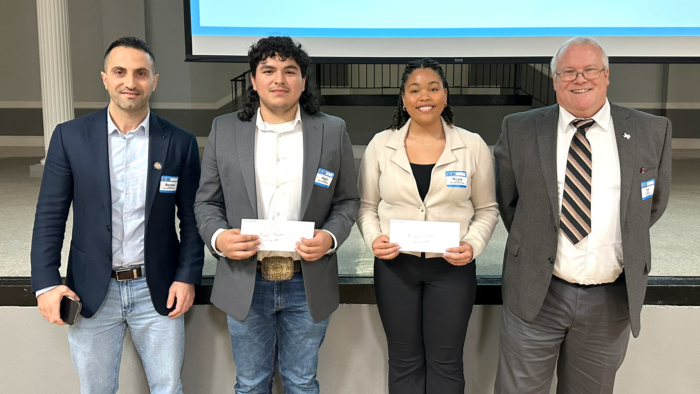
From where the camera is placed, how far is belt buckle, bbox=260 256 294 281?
209 cm

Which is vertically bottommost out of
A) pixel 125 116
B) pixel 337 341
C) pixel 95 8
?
pixel 337 341

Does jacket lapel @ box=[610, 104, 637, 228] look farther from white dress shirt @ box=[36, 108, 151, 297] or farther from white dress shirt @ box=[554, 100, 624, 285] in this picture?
white dress shirt @ box=[36, 108, 151, 297]

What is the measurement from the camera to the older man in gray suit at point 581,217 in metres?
2.00

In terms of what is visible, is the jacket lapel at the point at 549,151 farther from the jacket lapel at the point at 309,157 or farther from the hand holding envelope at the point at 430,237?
the jacket lapel at the point at 309,157

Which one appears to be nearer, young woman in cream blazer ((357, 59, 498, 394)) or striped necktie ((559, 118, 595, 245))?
striped necktie ((559, 118, 595, 245))

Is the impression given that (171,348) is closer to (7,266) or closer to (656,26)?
(7,266)

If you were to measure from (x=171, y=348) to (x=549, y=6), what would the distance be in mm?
2977

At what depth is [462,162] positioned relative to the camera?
213 centimetres

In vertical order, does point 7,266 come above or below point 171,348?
above

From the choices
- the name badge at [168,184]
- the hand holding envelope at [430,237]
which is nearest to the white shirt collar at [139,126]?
the name badge at [168,184]

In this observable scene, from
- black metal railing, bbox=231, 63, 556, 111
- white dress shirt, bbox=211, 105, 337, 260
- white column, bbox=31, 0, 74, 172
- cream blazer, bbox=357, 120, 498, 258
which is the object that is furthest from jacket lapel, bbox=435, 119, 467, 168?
black metal railing, bbox=231, 63, 556, 111

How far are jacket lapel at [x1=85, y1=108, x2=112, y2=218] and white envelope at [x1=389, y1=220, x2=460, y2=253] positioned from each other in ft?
3.28

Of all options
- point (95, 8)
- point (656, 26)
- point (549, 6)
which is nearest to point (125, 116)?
point (549, 6)

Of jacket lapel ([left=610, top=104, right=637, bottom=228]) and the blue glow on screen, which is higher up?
the blue glow on screen
